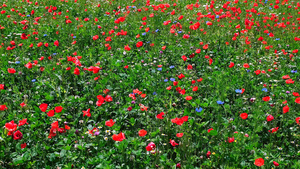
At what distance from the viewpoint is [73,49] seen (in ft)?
15.2

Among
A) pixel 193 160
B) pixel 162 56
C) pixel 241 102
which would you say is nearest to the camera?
pixel 193 160

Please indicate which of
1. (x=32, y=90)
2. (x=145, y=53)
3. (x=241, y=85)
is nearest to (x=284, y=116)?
(x=241, y=85)

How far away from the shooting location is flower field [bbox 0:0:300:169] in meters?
2.32

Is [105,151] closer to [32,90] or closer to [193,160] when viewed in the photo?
[193,160]

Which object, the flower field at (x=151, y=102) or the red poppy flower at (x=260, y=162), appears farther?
the flower field at (x=151, y=102)

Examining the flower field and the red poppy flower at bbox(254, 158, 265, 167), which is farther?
the flower field

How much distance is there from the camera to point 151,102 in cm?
314

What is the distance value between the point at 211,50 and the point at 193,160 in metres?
2.70

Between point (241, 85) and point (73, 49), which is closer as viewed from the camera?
point (241, 85)

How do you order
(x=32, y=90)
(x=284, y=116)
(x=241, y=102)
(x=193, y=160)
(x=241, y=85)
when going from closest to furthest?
1. (x=193, y=160)
2. (x=284, y=116)
3. (x=241, y=102)
4. (x=241, y=85)
5. (x=32, y=90)

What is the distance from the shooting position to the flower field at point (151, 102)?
2324 mm

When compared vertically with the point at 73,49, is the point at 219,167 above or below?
below

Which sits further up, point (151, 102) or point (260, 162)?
point (260, 162)

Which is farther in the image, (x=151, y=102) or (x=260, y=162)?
(x=151, y=102)
